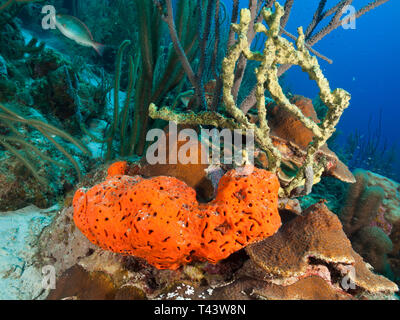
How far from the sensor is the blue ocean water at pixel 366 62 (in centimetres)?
7162

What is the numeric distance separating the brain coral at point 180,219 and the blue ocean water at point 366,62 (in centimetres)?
7637

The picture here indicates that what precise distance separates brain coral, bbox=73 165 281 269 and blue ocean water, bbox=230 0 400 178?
7637cm

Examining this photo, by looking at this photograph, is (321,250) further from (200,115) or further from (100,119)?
(100,119)

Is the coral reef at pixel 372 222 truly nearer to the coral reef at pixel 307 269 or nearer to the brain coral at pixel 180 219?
the coral reef at pixel 307 269

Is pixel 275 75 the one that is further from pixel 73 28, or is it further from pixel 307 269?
pixel 73 28

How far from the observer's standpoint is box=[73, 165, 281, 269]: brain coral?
1242mm

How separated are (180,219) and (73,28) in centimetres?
312

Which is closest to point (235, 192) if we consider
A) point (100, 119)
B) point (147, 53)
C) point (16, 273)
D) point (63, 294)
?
point (63, 294)

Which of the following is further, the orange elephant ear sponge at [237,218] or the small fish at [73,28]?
the small fish at [73,28]

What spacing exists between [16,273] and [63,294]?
36.1 inches

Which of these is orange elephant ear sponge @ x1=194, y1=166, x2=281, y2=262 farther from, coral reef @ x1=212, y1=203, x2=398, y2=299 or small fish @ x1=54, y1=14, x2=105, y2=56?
small fish @ x1=54, y1=14, x2=105, y2=56

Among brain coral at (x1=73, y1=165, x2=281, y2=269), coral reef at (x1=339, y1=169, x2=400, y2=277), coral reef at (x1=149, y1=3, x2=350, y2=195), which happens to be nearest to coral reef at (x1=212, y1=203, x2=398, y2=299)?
brain coral at (x1=73, y1=165, x2=281, y2=269)

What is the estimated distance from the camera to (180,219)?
4.20 ft

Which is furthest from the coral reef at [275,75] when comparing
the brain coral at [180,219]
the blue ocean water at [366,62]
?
the blue ocean water at [366,62]
